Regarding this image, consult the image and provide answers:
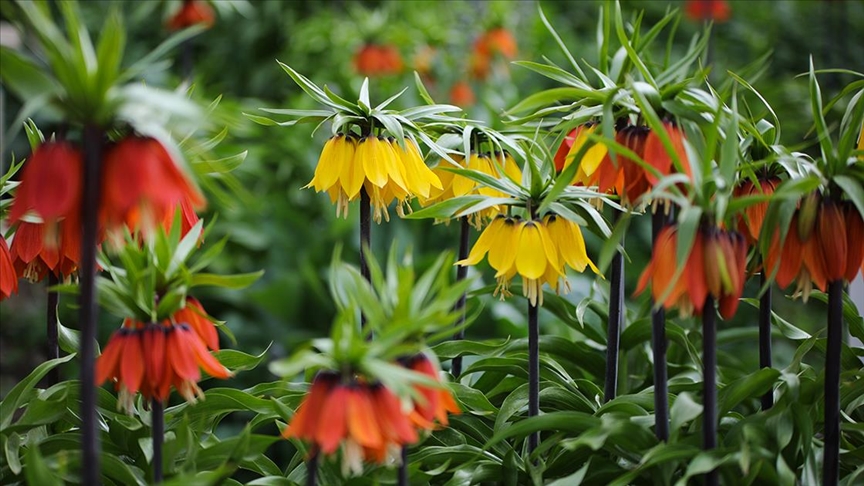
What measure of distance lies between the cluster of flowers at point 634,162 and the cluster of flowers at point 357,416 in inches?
14.5

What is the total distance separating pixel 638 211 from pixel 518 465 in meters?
0.41

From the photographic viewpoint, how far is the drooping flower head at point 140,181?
34.8 inches

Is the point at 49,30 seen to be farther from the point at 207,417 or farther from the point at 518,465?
the point at 518,465

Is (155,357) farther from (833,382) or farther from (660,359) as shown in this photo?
(833,382)

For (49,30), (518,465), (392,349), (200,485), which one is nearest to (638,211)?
(518,465)

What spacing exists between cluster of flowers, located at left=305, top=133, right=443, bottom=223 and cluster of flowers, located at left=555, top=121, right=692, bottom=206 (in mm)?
239

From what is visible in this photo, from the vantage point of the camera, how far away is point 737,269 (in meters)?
1.05

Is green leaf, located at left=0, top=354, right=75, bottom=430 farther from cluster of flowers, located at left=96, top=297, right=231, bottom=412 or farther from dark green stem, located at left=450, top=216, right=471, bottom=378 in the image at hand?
dark green stem, located at left=450, top=216, right=471, bottom=378

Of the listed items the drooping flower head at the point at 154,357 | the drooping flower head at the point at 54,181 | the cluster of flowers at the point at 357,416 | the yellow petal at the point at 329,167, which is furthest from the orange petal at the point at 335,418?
the yellow petal at the point at 329,167

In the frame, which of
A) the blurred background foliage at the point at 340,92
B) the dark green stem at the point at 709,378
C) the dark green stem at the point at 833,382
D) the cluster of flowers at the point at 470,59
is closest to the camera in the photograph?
the dark green stem at the point at 709,378

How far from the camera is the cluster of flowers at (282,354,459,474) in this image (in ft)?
2.95

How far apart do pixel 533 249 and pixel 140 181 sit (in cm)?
56

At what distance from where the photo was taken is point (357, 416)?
901 millimetres

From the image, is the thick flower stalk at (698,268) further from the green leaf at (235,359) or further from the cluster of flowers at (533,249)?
the green leaf at (235,359)
